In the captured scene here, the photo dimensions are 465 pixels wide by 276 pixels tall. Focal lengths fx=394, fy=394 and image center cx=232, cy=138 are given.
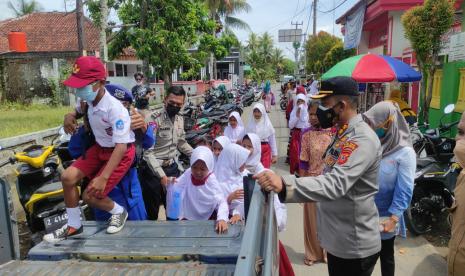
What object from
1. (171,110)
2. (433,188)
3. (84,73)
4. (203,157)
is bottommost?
(433,188)

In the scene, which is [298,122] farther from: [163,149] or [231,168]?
[231,168]

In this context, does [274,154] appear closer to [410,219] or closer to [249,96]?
[410,219]

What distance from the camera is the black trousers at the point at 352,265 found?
2244mm

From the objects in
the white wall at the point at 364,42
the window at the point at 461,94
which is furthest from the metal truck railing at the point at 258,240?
the white wall at the point at 364,42

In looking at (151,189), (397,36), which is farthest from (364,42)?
(151,189)

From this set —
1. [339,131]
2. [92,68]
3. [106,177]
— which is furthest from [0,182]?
[339,131]

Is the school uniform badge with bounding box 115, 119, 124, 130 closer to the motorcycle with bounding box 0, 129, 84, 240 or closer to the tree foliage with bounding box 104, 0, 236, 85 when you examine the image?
the motorcycle with bounding box 0, 129, 84, 240

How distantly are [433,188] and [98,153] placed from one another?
12.3 feet

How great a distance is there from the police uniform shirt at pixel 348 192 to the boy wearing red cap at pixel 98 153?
47.7 inches

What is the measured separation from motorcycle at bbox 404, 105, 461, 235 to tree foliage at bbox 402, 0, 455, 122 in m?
3.67

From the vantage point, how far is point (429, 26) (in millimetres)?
7441

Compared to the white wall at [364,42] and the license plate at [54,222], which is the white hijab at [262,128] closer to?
the license plate at [54,222]

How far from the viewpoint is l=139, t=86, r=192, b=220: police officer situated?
13.1 feet

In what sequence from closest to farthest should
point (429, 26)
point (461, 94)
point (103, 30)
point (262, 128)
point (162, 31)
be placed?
point (262, 128), point (429, 26), point (461, 94), point (103, 30), point (162, 31)
